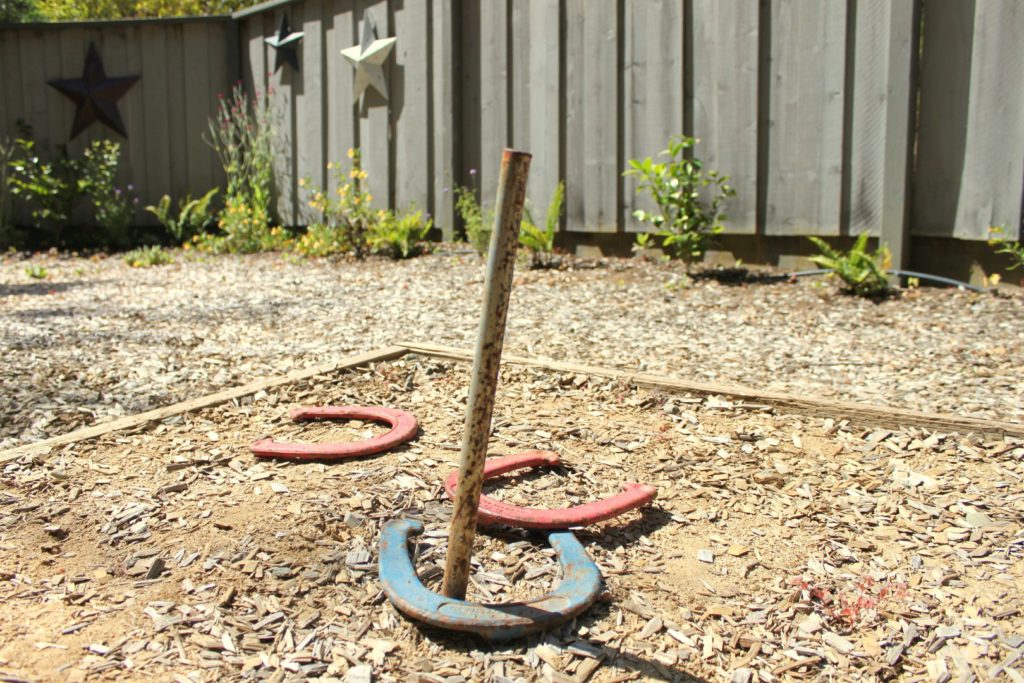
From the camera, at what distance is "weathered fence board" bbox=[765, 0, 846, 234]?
4.74 m

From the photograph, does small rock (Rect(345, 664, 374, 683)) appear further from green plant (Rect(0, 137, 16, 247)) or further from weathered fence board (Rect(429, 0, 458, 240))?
green plant (Rect(0, 137, 16, 247))

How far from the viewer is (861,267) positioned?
4.45 m

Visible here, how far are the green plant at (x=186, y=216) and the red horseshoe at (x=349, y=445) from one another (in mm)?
5824

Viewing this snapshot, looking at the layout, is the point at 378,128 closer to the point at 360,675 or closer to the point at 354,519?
the point at 354,519

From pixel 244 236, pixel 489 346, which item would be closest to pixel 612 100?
pixel 244 236

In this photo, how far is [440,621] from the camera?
165 centimetres

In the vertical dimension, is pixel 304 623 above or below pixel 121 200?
below

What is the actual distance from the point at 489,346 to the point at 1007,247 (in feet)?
11.1

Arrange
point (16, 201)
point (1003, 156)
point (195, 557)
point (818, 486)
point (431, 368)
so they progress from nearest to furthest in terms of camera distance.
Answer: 1. point (195, 557)
2. point (818, 486)
3. point (431, 368)
4. point (1003, 156)
5. point (16, 201)

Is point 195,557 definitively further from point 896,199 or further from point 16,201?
point 16,201

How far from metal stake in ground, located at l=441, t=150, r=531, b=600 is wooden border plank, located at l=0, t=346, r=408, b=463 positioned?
1.45m

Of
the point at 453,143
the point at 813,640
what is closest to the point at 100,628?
the point at 813,640

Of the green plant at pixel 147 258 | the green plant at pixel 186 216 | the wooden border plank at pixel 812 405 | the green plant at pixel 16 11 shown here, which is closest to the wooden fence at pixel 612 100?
the green plant at pixel 186 216

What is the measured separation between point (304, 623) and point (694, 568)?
0.83 meters
